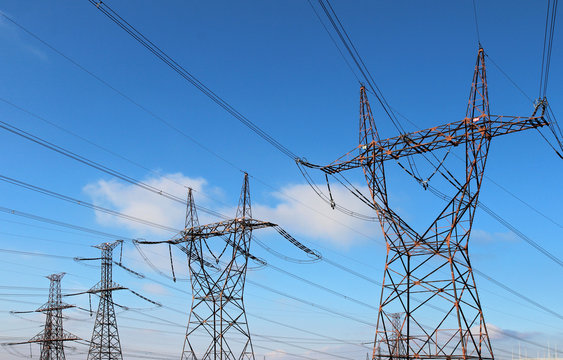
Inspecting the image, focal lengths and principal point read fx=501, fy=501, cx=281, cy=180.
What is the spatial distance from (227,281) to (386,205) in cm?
1543

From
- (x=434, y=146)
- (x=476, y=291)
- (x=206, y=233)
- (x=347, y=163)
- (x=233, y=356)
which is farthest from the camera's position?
(x=206, y=233)

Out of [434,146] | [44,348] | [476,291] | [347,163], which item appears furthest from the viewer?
[44,348]

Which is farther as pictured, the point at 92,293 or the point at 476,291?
the point at 92,293

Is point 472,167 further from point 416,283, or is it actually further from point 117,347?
point 117,347

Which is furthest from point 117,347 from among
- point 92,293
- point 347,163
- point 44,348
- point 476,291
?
point 476,291

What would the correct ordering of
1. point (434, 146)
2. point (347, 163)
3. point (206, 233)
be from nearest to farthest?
point (434, 146) < point (347, 163) < point (206, 233)

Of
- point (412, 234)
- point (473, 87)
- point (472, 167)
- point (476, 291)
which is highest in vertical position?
point (473, 87)

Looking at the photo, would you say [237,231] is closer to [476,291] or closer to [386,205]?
[386,205]

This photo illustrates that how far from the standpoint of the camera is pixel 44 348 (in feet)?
198

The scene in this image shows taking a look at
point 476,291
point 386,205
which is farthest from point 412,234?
point 476,291

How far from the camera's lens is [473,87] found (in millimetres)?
27000

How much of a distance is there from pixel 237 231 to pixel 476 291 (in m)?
18.3

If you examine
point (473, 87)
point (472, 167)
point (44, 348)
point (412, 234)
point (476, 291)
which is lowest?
point (44, 348)

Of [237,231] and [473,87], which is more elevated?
[473,87]
